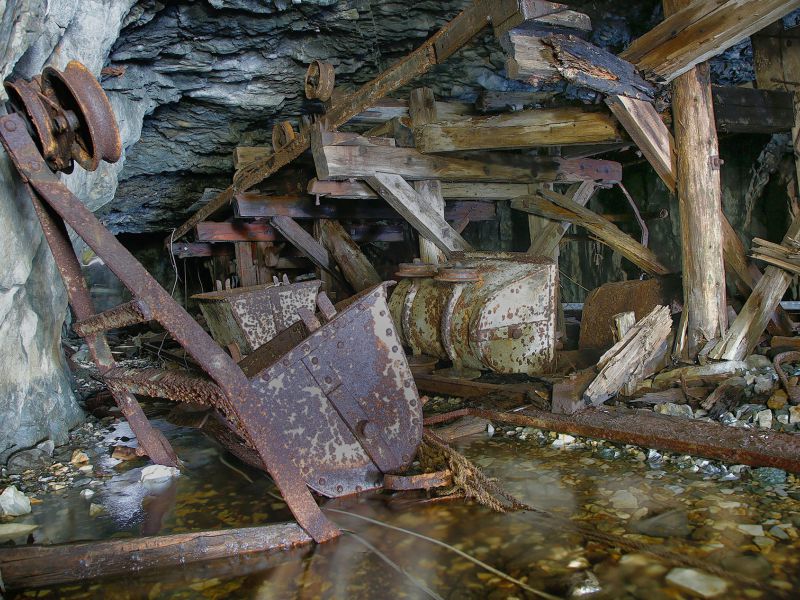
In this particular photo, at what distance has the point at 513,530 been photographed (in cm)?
252

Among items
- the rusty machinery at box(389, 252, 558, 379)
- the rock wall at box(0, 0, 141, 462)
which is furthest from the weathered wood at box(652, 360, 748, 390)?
the rock wall at box(0, 0, 141, 462)

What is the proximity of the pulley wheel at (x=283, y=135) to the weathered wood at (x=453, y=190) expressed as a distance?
58cm

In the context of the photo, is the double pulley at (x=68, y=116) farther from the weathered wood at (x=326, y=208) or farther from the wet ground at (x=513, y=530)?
the weathered wood at (x=326, y=208)

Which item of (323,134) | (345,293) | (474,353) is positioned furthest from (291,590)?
(345,293)

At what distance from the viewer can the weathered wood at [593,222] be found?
5367 mm

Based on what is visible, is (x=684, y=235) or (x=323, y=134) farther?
(x=323, y=134)

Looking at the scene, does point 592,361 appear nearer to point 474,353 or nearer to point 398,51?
point 474,353

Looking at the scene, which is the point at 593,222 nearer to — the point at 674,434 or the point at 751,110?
the point at 751,110

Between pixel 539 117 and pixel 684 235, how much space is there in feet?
4.71

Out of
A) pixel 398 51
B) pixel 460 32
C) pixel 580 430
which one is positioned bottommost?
pixel 580 430

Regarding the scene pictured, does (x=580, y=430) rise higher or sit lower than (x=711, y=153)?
lower

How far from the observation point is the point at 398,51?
19.7 feet

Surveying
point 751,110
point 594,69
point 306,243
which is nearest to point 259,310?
point 306,243

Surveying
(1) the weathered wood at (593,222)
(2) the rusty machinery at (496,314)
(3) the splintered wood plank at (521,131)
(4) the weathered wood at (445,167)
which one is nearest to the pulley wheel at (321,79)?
(4) the weathered wood at (445,167)
